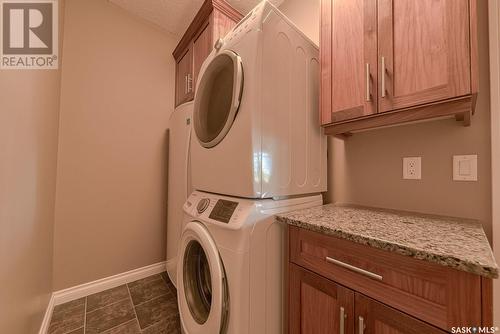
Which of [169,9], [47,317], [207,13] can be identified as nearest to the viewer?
[47,317]

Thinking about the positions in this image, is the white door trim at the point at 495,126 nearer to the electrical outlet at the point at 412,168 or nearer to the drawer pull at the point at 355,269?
the electrical outlet at the point at 412,168

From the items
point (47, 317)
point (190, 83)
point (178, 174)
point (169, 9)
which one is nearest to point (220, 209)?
point (178, 174)

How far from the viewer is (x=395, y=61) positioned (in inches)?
33.7

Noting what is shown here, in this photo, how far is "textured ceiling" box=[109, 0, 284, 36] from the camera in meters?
1.82

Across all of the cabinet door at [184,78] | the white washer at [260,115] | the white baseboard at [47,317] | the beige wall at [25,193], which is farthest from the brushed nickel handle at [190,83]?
the white baseboard at [47,317]

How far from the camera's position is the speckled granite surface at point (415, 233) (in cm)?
51

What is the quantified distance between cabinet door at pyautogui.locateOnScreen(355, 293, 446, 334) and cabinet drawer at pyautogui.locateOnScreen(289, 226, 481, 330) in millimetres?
18

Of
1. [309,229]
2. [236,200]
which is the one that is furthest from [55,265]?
[309,229]

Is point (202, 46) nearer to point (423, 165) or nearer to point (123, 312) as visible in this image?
point (423, 165)

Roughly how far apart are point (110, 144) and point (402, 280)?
7.28 ft

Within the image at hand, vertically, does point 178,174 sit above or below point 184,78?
below

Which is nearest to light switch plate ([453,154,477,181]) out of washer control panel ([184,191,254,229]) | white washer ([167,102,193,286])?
washer control panel ([184,191,254,229])

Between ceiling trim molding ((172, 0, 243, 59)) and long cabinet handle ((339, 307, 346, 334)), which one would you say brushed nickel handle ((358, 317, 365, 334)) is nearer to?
long cabinet handle ((339, 307, 346, 334))

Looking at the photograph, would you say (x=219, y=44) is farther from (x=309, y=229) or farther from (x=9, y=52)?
(x=309, y=229)
